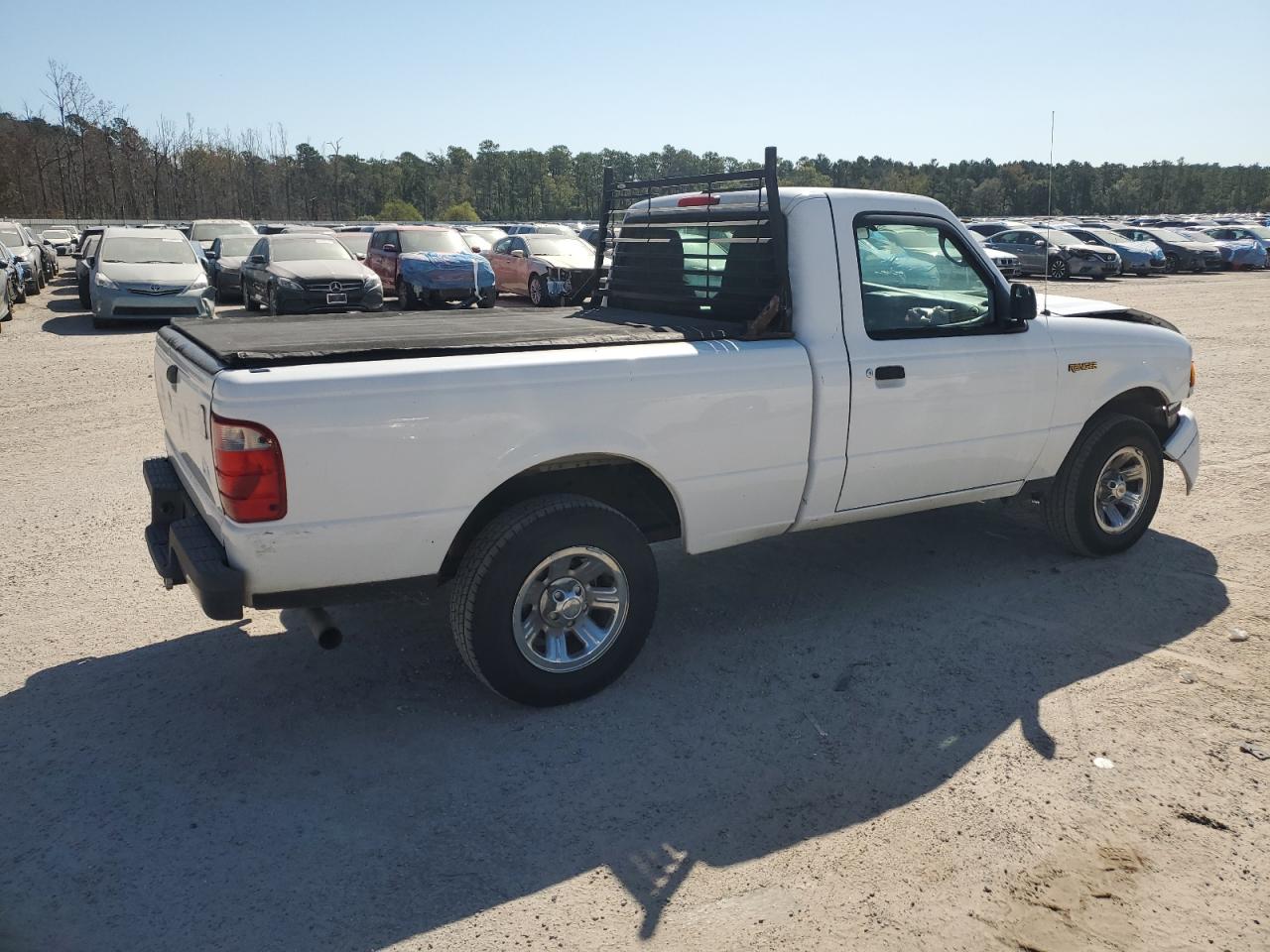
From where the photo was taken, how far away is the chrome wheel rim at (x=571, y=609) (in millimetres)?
4055

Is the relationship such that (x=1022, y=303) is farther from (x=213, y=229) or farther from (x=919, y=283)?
(x=213, y=229)

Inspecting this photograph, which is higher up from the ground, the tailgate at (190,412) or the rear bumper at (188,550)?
the tailgate at (190,412)

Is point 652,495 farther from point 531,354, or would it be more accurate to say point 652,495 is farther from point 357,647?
point 357,647

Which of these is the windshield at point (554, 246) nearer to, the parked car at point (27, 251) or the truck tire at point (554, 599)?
the parked car at point (27, 251)

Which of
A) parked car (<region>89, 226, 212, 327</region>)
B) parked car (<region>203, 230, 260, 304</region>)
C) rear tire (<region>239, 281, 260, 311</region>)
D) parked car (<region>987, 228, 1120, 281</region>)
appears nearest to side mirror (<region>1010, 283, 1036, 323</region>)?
parked car (<region>89, 226, 212, 327</region>)

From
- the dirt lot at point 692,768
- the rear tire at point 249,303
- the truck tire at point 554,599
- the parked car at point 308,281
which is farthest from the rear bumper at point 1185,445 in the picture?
the rear tire at point 249,303

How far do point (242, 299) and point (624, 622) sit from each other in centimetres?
1915

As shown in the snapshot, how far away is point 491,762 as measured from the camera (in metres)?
3.79

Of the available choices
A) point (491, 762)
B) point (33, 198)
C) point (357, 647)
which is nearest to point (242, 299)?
point (357, 647)

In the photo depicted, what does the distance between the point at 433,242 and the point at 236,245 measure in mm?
5157

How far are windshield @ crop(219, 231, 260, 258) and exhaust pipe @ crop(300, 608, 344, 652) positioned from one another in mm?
19942

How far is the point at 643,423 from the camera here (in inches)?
161

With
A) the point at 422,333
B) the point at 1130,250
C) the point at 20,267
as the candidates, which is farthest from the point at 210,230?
the point at 1130,250

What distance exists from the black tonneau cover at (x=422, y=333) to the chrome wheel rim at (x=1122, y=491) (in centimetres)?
251
